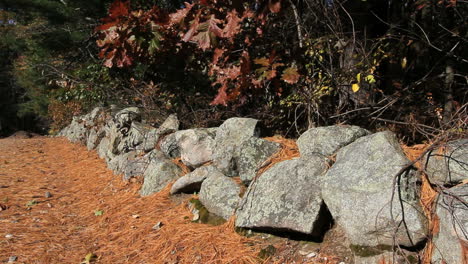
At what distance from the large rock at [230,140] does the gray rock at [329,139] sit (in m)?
0.65

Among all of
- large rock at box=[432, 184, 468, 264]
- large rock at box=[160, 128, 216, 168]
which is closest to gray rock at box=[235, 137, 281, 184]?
large rock at box=[160, 128, 216, 168]

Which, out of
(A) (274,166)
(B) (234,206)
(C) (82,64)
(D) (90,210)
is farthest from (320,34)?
(C) (82,64)

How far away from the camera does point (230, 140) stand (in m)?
3.36

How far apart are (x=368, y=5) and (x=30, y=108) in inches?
978

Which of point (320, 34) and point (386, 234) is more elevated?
point (320, 34)

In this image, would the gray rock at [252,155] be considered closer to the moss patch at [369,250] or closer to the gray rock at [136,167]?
the moss patch at [369,250]

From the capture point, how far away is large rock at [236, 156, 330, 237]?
226 cm

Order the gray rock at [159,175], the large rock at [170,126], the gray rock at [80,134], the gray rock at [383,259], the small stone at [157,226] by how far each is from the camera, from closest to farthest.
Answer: the gray rock at [383,259] < the small stone at [157,226] < the gray rock at [159,175] < the large rock at [170,126] < the gray rock at [80,134]

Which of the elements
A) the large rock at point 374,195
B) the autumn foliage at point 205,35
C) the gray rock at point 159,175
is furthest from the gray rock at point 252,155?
the gray rock at point 159,175

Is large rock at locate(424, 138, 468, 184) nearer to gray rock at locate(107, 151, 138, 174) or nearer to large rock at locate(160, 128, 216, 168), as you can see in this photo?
large rock at locate(160, 128, 216, 168)

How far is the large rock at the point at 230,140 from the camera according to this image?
317 cm

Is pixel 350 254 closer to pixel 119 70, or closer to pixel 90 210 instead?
pixel 90 210

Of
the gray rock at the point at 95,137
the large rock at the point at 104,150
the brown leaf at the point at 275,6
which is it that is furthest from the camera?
the gray rock at the point at 95,137

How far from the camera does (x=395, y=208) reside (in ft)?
6.34
